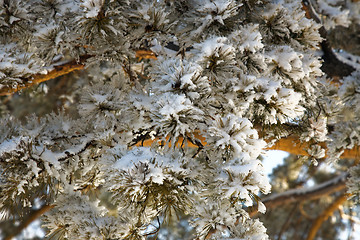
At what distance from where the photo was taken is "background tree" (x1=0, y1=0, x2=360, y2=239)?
1132 mm

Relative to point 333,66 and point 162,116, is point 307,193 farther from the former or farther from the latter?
point 162,116

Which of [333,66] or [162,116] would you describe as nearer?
[162,116]

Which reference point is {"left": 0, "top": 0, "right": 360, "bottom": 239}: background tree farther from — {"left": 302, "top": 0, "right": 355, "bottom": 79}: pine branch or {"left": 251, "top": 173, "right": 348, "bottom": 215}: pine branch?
{"left": 251, "top": 173, "right": 348, "bottom": 215}: pine branch

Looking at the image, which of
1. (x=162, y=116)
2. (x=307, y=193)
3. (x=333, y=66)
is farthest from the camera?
(x=307, y=193)

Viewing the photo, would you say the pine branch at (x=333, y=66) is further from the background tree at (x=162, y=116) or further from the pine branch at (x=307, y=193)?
the pine branch at (x=307, y=193)

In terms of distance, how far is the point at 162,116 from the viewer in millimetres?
1116

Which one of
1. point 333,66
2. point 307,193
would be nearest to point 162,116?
point 333,66

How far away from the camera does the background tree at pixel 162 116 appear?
1.13 m

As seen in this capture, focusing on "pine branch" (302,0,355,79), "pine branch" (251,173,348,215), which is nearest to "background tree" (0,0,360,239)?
"pine branch" (302,0,355,79)

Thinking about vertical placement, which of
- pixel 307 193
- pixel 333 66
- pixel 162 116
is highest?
pixel 162 116

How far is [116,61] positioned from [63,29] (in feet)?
0.92

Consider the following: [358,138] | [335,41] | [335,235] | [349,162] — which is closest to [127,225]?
[358,138]

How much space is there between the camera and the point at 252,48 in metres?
1.36

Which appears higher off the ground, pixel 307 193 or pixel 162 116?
pixel 162 116
